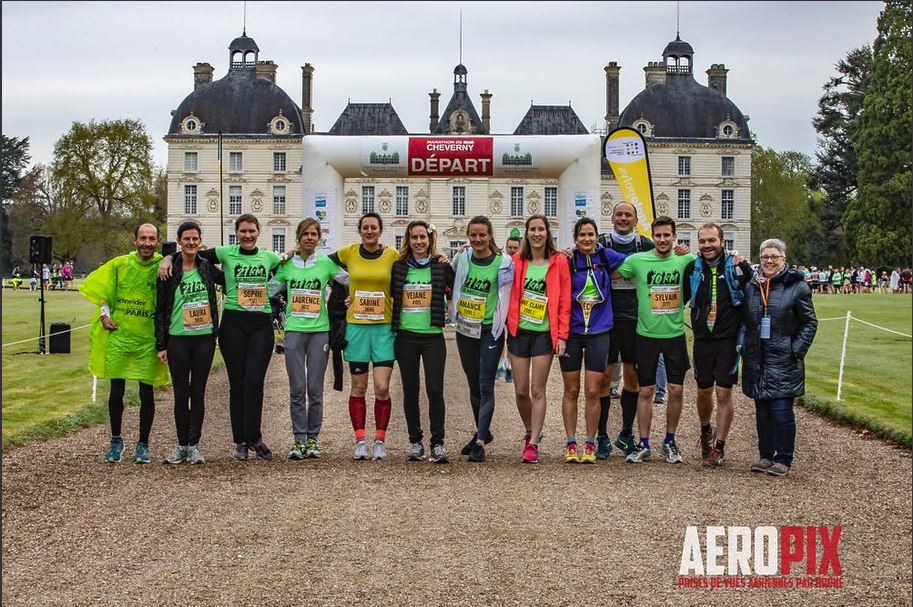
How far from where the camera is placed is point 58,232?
6394 centimetres

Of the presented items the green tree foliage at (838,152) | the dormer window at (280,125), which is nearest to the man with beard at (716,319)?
the green tree foliage at (838,152)

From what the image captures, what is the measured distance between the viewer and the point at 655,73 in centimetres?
7894

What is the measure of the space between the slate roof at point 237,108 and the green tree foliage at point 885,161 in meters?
42.2

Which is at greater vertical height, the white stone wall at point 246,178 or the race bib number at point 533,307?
the white stone wall at point 246,178

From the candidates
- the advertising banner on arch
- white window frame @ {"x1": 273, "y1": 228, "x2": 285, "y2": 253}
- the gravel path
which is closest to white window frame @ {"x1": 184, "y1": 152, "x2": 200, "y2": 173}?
white window frame @ {"x1": 273, "y1": 228, "x2": 285, "y2": 253}

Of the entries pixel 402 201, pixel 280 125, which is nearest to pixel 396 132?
pixel 402 201

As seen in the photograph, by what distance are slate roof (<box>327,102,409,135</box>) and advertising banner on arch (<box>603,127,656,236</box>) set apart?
201 ft

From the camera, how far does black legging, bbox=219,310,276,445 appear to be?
8.99m

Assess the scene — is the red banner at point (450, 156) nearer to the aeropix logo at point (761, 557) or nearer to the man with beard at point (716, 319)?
the man with beard at point (716, 319)

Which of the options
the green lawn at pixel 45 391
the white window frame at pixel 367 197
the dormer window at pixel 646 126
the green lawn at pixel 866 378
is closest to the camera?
the green lawn at pixel 45 391

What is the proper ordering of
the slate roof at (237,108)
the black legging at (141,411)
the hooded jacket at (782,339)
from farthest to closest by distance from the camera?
the slate roof at (237,108) < the black legging at (141,411) < the hooded jacket at (782,339)

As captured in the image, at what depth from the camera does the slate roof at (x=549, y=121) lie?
76.2 meters

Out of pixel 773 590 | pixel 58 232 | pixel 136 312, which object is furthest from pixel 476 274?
pixel 58 232

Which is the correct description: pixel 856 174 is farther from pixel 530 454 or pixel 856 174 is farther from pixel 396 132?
pixel 530 454
